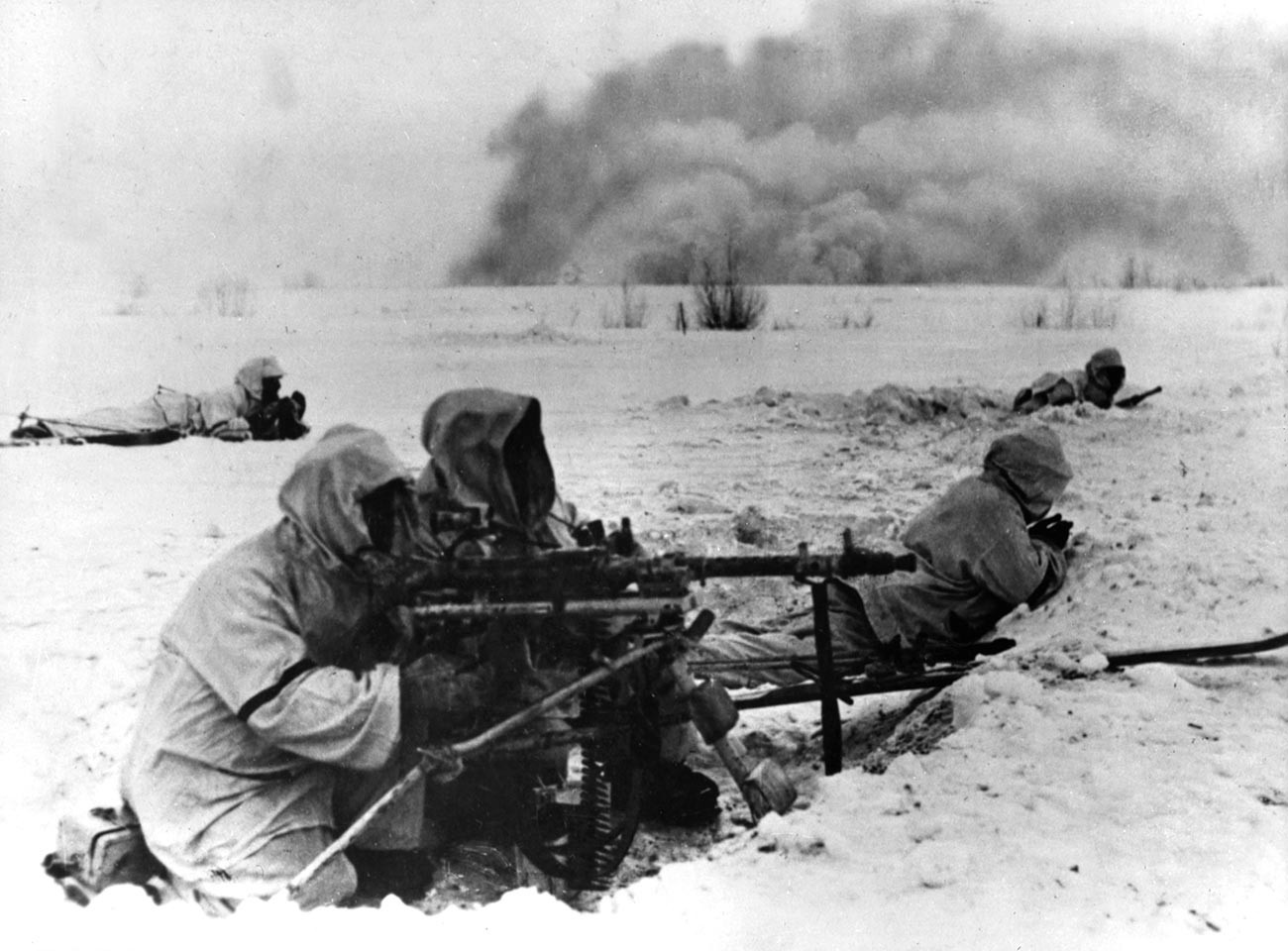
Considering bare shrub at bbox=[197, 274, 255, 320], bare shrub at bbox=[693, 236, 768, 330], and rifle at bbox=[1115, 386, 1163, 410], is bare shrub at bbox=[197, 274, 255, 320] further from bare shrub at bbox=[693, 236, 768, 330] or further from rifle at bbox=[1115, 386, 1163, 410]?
rifle at bbox=[1115, 386, 1163, 410]

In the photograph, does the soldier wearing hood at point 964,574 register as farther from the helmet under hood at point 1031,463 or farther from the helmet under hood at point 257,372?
the helmet under hood at point 257,372

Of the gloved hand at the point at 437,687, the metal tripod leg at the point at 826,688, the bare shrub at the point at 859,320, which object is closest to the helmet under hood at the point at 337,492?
the gloved hand at the point at 437,687

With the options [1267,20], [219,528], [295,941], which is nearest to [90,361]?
[219,528]

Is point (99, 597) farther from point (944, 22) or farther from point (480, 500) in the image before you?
point (944, 22)

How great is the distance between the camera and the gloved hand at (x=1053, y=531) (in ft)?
19.2

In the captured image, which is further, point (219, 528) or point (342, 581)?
point (219, 528)

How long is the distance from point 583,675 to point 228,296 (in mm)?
2318

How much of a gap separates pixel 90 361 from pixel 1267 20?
5.30m

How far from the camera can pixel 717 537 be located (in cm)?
567

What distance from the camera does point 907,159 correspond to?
5465 millimetres

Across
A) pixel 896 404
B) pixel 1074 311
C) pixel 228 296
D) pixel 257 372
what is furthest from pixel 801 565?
pixel 228 296

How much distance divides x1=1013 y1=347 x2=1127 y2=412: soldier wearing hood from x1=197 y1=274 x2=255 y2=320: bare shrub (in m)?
3.64

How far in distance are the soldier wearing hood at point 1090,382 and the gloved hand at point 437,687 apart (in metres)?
3.21

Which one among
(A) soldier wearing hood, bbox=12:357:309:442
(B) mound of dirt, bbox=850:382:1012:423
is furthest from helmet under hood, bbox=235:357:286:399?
(B) mound of dirt, bbox=850:382:1012:423
